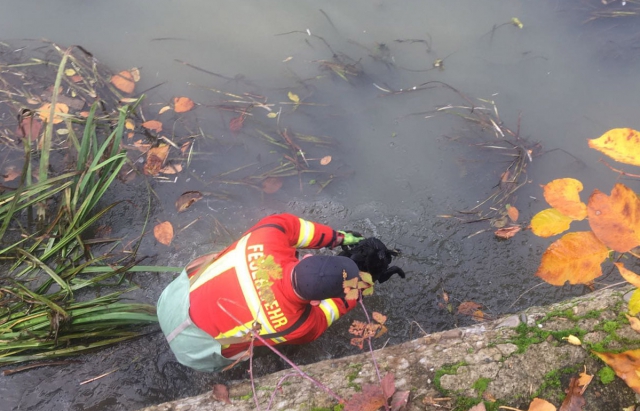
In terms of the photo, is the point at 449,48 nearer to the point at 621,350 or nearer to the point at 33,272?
the point at 621,350

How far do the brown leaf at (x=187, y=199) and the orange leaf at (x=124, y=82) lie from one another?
1.29 metres

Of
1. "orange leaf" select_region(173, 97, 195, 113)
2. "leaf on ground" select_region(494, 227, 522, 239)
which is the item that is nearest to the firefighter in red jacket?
"leaf on ground" select_region(494, 227, 522, 239)

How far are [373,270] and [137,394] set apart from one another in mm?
1730

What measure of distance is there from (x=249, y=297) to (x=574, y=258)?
4.54 ft

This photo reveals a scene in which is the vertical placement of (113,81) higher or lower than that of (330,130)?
higher

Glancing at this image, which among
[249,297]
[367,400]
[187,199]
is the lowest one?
[187,199]

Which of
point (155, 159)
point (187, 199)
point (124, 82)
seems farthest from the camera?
point (124, 82)

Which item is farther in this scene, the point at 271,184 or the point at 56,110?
the point at 56,110

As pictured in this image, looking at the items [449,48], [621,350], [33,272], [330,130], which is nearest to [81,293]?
[33,272]

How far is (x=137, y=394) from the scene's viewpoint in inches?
109

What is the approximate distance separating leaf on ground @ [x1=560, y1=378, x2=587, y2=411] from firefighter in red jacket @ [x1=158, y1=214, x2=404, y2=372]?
39.3 inches

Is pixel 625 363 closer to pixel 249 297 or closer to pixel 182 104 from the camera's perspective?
pixel 249 297

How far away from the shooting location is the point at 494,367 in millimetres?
1887

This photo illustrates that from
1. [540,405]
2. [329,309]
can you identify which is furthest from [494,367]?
[329,309]
